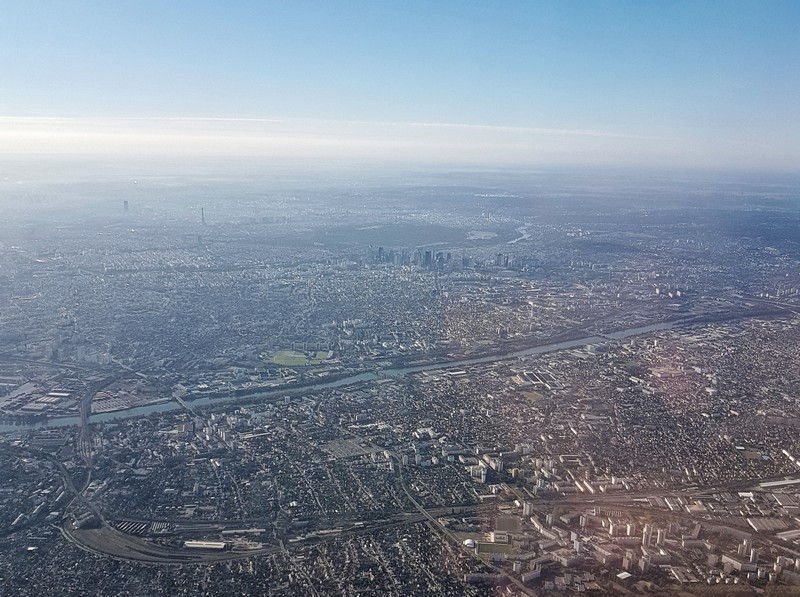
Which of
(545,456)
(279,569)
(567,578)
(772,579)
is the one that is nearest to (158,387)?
(279,569)

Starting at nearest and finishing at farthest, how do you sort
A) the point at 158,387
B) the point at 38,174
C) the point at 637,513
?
1. the point at 637,513
2. the point at 158,387
3. the point at 38,174

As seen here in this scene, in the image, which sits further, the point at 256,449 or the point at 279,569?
the point at 256,449

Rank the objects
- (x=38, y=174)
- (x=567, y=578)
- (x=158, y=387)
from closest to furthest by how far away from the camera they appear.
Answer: (x=567, y=578), (x=158, y=387), (x=38, y=174)

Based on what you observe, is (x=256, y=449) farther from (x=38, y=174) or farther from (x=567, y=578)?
(x=38, y=174)

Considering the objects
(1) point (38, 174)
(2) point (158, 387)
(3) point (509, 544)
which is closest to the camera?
(3) point (509, 544)

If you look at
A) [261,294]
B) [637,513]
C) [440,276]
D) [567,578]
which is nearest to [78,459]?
[567,578]

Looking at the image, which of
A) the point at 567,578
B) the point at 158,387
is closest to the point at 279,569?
the point at 567,578

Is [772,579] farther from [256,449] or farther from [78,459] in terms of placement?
[78,459]

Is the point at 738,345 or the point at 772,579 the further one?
the point at 738,345

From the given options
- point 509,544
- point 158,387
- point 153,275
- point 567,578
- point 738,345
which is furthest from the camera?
point 153,275
